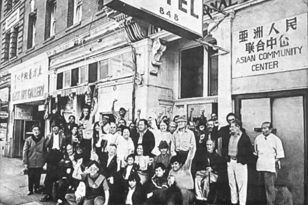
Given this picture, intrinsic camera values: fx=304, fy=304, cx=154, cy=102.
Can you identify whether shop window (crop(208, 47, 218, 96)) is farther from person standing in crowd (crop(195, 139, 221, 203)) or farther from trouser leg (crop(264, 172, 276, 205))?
trouser leg (crop(264, 172, 276, 205))

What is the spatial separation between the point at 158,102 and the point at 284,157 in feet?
3.33

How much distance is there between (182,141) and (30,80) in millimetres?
1816

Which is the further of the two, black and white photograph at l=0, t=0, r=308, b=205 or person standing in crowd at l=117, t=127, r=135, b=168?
person standing in crowd at l=117, t=127, r=135, b=168

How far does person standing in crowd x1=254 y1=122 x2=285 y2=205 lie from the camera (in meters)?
1.67

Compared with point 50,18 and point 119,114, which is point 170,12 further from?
point 50,18

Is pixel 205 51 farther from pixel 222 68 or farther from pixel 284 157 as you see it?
pixel 284 157

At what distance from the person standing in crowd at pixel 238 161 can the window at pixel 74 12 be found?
1.75 meters

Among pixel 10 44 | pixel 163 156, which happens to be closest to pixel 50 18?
pixel 10 44

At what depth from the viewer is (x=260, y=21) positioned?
1768 mm

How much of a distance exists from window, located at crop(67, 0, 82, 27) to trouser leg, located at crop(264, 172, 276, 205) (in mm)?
2058

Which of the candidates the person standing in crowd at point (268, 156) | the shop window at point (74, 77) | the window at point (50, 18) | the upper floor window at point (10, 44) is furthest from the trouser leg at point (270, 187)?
the upper floor window at point (10, 44)

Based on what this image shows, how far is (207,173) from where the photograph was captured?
1.98 metres

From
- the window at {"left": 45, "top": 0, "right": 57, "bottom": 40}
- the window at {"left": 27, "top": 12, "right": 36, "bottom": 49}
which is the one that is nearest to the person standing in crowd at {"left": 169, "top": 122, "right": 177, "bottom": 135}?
the window at {"left": 45, "top": 0, "right": 57, "bottom": 40}

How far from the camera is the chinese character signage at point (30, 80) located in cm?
304
